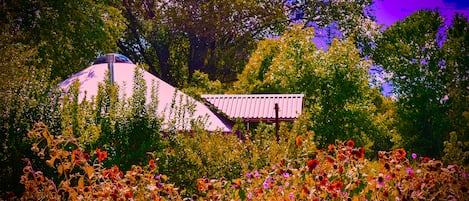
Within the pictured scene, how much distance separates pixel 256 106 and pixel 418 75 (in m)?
2.86

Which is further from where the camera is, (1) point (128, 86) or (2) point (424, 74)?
(2) point (424, 74)

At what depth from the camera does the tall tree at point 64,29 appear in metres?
10.7

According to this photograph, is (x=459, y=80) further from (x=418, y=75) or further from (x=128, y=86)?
(x=418, y=75)

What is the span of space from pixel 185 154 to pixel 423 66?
621 centimetres

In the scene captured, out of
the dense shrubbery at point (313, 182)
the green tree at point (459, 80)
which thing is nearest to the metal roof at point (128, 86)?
the green tree at point (459, 80)

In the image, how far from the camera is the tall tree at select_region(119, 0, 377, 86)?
47.8ft

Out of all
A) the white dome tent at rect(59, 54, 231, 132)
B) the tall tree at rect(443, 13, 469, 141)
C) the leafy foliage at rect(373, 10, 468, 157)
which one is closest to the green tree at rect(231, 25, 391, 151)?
the leafy foliage at rect(373, 10, 468, 157)

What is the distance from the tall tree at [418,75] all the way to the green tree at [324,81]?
4.36 feet

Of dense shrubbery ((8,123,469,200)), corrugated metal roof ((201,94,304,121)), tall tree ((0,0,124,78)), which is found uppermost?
tall tree ((0,0,124,78))

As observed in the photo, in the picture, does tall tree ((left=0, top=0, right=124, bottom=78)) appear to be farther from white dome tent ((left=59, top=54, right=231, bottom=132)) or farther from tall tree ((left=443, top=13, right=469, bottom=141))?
tall tree ((left=443, top=13, right=469, bottom=141))

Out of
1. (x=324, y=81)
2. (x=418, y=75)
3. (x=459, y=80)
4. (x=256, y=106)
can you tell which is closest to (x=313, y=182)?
(x=459, y=80)

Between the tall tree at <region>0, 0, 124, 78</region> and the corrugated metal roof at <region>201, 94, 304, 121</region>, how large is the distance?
2821 mm

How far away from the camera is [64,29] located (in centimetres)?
1142

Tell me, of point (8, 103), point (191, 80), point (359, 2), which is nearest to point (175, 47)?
point (191, 80)
